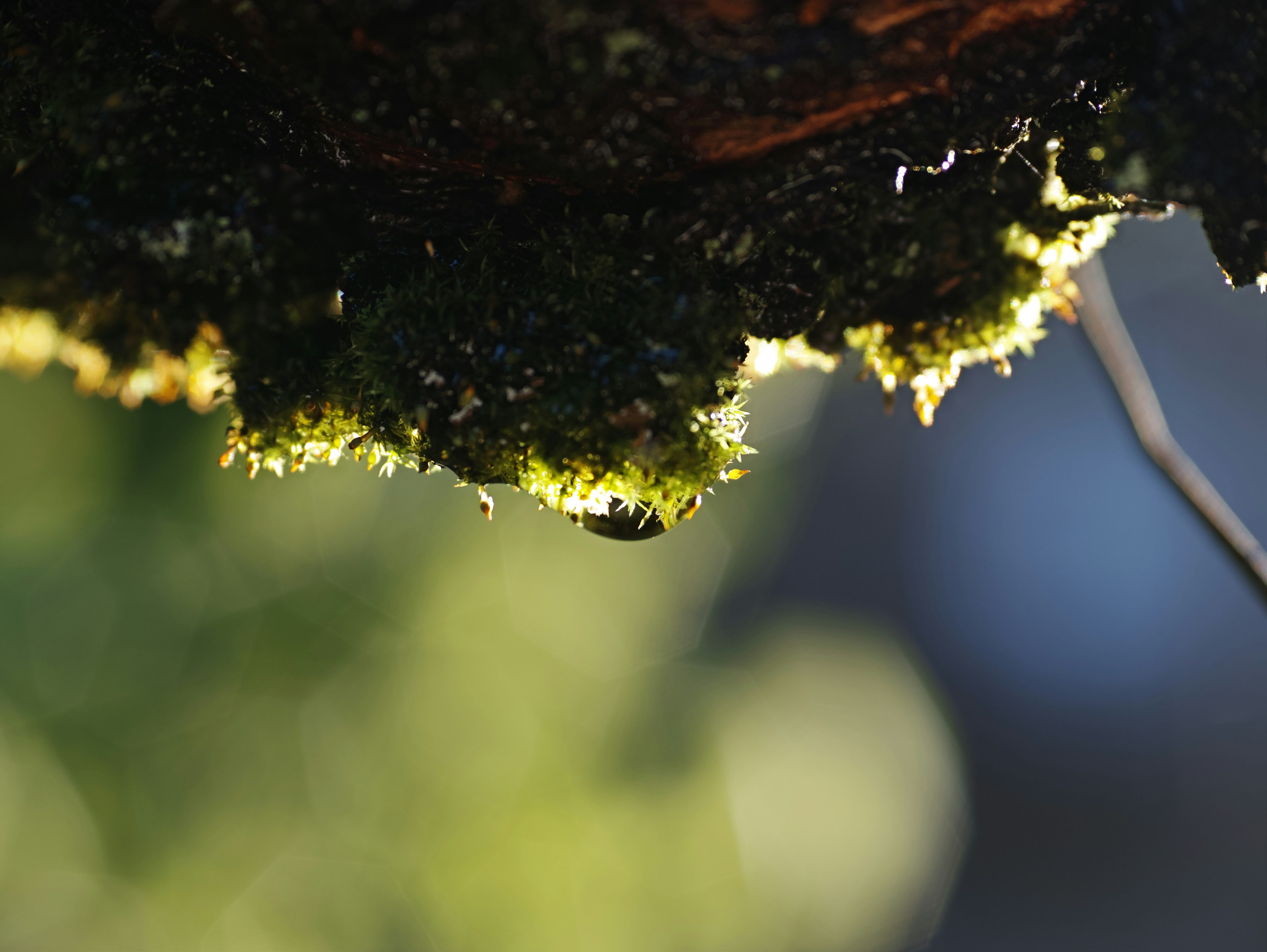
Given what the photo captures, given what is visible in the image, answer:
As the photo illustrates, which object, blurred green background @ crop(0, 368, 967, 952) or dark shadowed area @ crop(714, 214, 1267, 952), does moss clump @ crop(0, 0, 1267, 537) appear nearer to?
blurred green background @ crop(0, 368, 967, 952)

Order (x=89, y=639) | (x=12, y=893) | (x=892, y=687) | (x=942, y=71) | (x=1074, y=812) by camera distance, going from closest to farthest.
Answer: (x=942, y=71), (x=12, y=893), (x=89, y=639), (x=892, y=687), (x=1074, y=812)

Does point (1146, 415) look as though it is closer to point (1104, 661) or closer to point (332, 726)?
point (332, 726)

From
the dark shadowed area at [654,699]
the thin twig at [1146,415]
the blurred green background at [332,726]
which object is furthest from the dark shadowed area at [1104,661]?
the thin twig at [1146,415]

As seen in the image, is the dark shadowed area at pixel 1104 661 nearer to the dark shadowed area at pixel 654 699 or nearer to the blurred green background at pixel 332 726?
the dark shadowed area at pixel 654 699

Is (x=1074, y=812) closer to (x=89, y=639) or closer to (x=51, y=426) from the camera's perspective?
(x=89, y=639)

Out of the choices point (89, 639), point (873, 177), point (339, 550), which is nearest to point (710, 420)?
point (873, 177)

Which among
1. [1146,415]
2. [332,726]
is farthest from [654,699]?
[1146,415]

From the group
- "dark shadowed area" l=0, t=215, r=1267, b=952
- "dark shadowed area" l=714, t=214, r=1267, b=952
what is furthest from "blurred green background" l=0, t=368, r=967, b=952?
"dark shadowed area" l=714, t=214, r=1267, b=952
